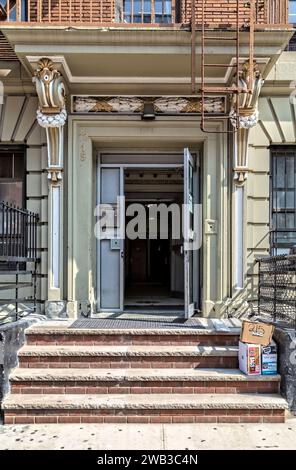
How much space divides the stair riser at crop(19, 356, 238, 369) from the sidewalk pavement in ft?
2.47

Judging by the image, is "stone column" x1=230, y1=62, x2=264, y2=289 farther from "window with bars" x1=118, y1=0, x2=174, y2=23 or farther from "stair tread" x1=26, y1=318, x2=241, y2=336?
"window with bars" x1=118, y1=0, x2=174, y2=23

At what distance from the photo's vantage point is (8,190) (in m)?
6.86

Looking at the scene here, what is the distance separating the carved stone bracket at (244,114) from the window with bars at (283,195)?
2.48 ft

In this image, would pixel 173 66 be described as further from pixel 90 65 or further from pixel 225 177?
pixel 225 177

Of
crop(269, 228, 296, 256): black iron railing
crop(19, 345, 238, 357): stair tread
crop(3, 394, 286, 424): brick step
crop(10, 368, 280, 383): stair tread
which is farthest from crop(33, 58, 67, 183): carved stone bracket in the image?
crop(269, 228, 296, 256): black iron railing

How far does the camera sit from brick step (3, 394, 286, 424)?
4.30 metres

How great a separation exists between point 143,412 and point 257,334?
1.49m

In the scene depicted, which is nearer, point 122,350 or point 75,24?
point 122,350

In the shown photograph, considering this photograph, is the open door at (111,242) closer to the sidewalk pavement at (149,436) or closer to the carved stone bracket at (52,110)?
the carved stone bracket at (52,110)

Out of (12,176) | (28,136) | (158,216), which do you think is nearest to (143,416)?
(12,176)

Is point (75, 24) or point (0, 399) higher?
point (75, 24)

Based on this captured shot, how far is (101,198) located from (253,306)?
297 centimetres

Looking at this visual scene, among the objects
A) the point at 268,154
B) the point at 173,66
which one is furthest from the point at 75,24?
the point at 268,154
